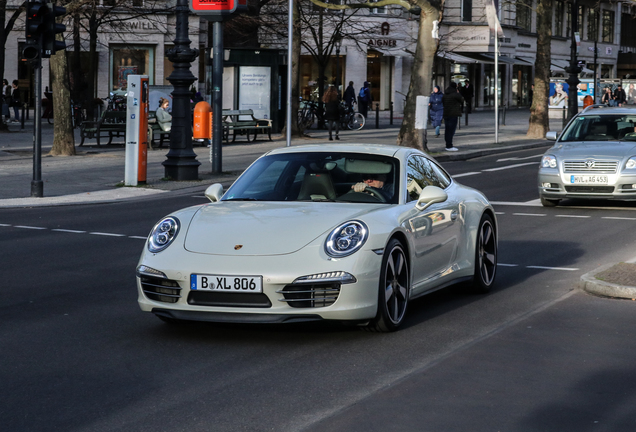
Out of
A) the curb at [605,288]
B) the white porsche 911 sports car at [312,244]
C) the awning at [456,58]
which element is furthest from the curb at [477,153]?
the awning at [456,58]

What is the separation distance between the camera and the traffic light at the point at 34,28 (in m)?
16.9

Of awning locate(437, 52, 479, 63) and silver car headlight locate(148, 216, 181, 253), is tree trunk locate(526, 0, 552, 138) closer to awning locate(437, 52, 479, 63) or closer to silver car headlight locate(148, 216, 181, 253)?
awning locate(437, 52, 479, 63)

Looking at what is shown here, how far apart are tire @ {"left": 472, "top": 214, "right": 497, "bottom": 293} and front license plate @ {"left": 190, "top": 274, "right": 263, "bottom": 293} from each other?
2.75 metres

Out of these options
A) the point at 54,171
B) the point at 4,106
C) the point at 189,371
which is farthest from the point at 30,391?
the point at 4,106

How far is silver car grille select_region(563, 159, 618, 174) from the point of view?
15422 millimetres

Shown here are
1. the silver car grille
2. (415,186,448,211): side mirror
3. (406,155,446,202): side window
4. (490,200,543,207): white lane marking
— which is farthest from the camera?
(490,200,543,207): white lane marking

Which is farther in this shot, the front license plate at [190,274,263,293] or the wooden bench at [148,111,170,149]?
the wooden bench at [148,111,170,149]

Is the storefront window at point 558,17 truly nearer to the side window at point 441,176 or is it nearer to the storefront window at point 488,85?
the storefront window at point 488,85

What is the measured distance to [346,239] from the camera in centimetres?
685

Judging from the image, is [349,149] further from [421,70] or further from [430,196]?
[421,70]

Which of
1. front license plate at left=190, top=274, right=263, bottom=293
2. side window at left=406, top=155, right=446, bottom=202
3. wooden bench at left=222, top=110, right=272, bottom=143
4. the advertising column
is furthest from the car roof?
wooden bench at left=222, top=110, right=272, bottom=143

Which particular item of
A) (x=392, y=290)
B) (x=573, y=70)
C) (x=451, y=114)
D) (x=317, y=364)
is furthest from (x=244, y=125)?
(x=317, y=364)

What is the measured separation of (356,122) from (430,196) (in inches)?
1299

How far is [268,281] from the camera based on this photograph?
21.7ft
